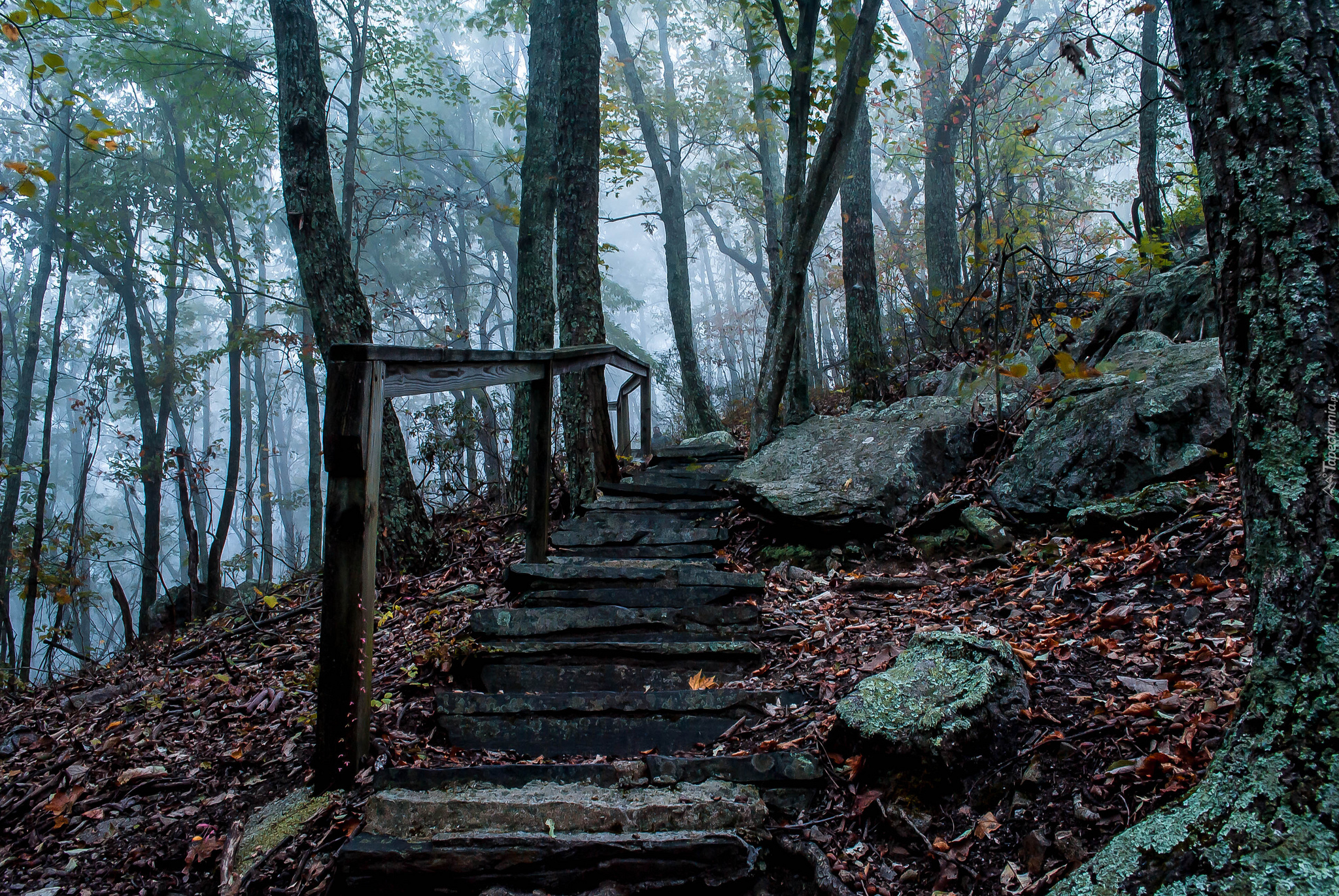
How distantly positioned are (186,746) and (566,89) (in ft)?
19.8

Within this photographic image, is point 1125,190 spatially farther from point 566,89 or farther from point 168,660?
point 168,660

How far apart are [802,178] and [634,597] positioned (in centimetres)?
462

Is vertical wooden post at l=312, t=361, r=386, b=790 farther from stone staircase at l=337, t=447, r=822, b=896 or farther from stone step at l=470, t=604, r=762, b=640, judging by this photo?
stone step at l=470, t=604, r=762, b=640

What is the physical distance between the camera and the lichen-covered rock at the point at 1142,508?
11.1ft

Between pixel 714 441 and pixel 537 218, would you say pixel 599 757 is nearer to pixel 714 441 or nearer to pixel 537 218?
pixel 714 441

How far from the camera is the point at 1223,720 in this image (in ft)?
5.92

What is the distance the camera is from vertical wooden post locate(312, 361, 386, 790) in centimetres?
239

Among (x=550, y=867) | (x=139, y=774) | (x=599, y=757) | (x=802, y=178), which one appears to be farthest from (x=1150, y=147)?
(x=139, y=774)

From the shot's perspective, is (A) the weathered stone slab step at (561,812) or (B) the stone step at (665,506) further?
(B) the stone step at (665,506)

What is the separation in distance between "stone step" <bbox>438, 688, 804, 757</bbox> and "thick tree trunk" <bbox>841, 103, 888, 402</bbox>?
552cm

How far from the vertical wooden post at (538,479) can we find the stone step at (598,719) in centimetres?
148

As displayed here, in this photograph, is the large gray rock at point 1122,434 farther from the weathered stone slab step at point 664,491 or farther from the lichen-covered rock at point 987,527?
the weathered stone slab step at point 664,491

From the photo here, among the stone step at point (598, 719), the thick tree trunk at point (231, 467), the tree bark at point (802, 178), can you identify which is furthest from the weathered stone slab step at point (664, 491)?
the thick tree trunk at point (231, 467)

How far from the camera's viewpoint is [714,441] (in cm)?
845
